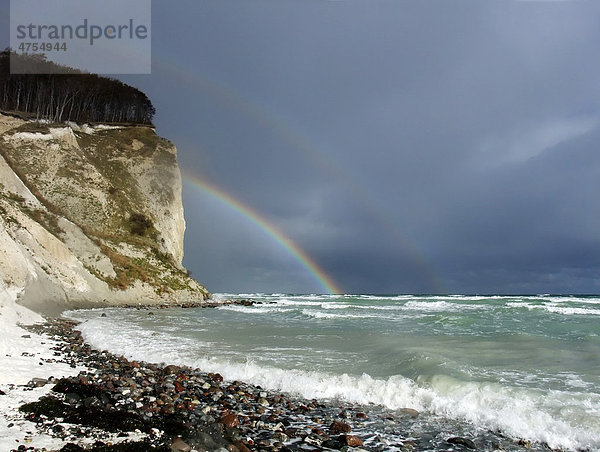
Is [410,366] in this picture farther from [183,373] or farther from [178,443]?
[178,443]

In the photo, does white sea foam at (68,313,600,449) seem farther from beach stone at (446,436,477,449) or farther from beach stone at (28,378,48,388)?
beach stone at (28,378,48,388)

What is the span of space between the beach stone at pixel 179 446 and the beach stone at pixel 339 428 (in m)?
2.54

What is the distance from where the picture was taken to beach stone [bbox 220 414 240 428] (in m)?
6.71

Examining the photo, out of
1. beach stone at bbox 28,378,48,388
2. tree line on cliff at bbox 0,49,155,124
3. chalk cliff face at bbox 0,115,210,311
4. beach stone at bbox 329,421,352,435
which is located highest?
tree line on cliff at bbox 0,49,155,124

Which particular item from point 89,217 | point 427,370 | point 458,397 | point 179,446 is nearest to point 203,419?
point 179,446

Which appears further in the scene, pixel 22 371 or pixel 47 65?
pixel 47 65

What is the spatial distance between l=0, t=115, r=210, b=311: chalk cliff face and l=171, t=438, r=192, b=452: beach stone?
20202mm

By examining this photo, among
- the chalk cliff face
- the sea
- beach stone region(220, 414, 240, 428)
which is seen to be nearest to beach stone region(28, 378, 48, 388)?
beach stone region(220, 414, 240, 428)

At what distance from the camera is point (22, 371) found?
28.3ft

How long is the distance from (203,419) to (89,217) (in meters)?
46.2

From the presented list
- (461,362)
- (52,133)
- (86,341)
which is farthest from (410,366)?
(52,133)

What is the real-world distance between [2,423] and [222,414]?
342 cm

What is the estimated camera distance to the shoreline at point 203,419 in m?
5.68

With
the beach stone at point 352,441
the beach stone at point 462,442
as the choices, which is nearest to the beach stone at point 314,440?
the beach stone at point 352,441
